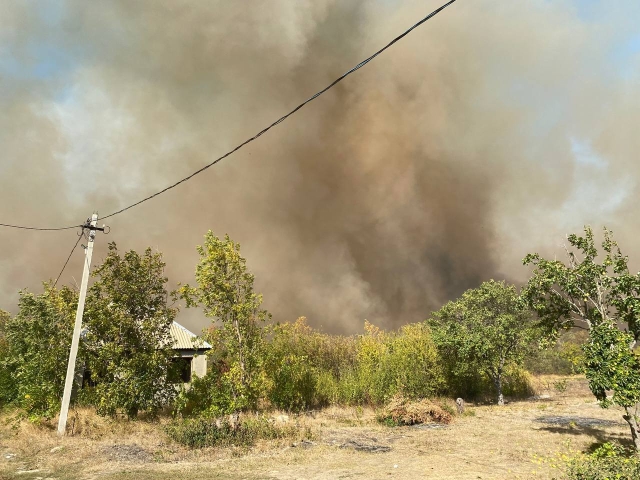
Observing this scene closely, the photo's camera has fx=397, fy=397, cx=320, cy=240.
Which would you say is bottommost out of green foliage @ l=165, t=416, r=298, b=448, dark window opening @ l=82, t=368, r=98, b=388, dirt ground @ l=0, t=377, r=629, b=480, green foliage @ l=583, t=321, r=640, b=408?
dirt ground @ l=0, t=377, r=629, b=480

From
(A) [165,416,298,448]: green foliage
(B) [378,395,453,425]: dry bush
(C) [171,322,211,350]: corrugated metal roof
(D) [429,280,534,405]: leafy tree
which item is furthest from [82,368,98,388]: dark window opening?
(D) [429,280,534,405]: leafy tree

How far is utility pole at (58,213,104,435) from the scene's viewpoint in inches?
659

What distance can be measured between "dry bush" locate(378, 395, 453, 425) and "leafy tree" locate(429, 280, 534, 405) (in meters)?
7.83

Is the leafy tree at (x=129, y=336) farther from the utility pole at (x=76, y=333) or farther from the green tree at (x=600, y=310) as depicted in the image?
the green tree at (x=600, y=310)

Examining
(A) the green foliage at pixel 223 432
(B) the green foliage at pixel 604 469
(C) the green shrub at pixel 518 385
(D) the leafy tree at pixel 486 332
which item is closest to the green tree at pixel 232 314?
(A) the green foliage at pixel 223 432

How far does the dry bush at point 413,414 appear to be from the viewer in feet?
74.7

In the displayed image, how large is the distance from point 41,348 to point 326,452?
15.3 m

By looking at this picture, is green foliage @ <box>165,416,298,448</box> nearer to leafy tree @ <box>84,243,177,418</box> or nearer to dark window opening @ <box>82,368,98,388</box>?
leafy tree @ <box>84,243,177,418</box>

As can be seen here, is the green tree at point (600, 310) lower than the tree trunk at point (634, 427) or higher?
higher

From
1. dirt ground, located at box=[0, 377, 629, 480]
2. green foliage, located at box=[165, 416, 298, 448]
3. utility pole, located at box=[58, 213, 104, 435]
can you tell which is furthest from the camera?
utility pole, located at box=[58, 213, 104, 435]

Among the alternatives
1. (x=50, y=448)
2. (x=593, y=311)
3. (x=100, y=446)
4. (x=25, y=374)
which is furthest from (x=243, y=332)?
(x=593, y=311)

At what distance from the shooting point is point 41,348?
65.2ft

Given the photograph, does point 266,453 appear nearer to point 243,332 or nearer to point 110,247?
point 243,332

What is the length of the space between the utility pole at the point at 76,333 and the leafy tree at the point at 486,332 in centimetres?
2420
